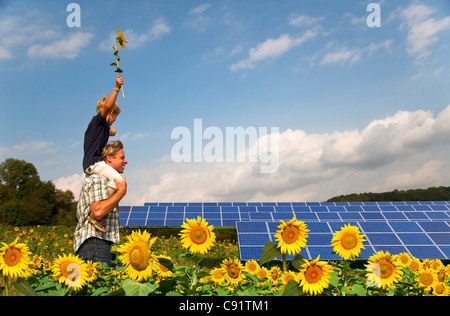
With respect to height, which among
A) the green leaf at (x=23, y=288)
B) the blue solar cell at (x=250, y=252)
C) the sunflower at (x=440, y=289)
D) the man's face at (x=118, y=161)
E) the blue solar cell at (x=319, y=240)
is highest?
the blue solar cell at (x=319, y=240)

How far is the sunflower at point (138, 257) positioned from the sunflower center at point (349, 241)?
1.37 m

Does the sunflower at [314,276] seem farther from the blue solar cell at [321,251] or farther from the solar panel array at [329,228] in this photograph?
the blue solar cell at [321,251]

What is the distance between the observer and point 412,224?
13.6 metres

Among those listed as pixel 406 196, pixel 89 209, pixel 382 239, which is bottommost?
pixel 89 209

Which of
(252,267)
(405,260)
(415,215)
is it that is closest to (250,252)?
(405,260)

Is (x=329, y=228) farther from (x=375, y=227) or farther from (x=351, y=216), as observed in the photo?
(x=351, y=216)

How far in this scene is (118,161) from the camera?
425cm

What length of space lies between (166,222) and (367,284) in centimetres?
1435

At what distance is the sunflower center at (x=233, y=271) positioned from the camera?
3.17 meters

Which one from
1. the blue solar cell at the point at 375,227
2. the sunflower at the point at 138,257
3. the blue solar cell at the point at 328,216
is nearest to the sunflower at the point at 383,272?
the sunflower at the point at 138,257

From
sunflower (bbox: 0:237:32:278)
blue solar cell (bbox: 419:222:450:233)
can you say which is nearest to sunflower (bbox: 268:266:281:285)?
sunflower (bbox: 0:237:32:278)

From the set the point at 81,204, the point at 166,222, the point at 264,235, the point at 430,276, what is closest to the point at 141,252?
the point at 81,204

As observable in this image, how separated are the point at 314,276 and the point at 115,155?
2.69 m
